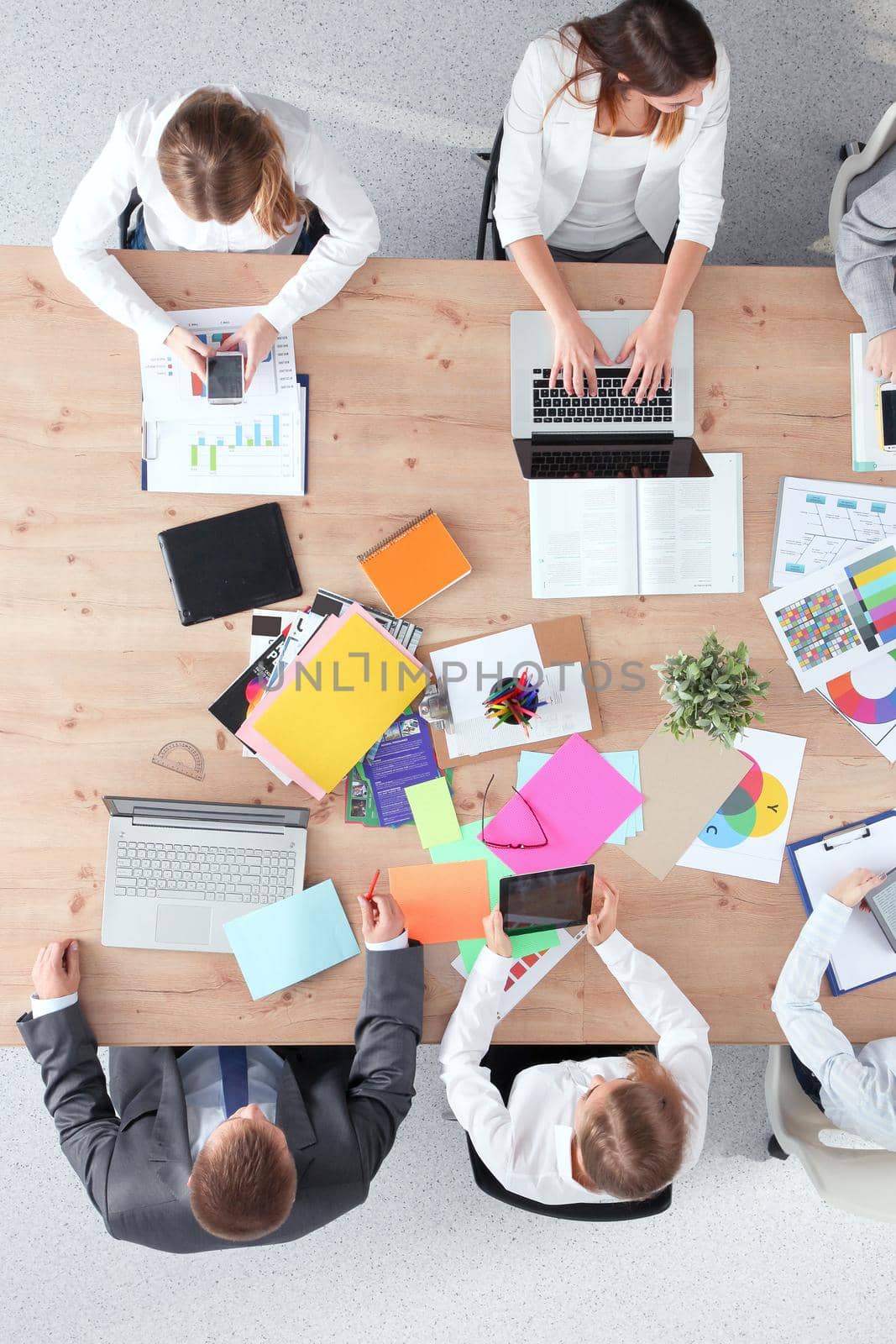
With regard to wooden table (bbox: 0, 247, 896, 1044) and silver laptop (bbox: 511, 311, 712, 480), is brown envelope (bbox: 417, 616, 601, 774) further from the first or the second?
silver laptop (bbox: 511, 311, 712, 480)

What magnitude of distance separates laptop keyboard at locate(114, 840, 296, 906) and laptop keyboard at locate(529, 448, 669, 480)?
2.78 feet

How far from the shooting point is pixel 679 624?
61.9 inches

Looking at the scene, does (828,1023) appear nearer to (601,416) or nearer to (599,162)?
(601,416)

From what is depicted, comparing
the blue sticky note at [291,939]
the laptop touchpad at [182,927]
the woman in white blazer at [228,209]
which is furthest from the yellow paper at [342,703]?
the woman in white blazer at [228,209]

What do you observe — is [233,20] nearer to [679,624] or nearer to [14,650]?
[14,650]

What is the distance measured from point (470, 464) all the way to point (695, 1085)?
3.97ft

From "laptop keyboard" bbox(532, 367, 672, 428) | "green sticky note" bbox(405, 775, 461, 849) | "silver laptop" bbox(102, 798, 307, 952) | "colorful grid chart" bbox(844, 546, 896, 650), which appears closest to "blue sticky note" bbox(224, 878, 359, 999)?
"silver laptop" bbox(102, 798, 307, 952)

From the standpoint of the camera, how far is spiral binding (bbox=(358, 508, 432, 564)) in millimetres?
1547

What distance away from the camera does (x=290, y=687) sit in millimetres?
1531

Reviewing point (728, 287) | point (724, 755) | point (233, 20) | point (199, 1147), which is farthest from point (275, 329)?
point (199, 1147)

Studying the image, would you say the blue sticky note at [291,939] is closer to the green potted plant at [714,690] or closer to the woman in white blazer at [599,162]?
the green potted plant at [714,690]

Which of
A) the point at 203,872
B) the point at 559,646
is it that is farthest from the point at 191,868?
the point at 559,646

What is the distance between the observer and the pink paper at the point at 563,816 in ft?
5.04

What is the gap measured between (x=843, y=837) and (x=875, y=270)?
1046 millimetres
